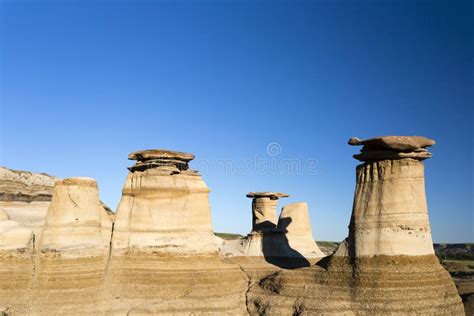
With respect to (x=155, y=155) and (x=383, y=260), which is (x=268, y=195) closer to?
(x=155, y=155)

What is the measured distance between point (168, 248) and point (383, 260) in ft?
30.5

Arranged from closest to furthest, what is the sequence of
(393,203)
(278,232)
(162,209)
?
(393,203) → (162,209) → (278,232)

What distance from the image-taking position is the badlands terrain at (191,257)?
18.7 m

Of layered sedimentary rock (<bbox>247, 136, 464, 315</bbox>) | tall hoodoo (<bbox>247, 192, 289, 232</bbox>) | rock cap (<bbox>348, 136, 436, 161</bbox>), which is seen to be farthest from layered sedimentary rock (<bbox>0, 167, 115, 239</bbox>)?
tall hoodoo (<bbox>247, 192, 289, 232</bbox>)

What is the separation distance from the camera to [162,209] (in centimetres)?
2230

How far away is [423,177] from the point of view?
19703 millimetres

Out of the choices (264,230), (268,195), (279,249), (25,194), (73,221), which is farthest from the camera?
(268,195)

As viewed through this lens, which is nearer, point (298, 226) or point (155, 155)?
point (155, 155)

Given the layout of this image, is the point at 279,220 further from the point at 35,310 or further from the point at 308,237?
the point at 35,310

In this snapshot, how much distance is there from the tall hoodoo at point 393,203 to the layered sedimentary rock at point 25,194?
15988 mm

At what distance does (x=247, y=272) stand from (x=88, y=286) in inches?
322

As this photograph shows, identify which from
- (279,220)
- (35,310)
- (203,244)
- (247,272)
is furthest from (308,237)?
(35,310)

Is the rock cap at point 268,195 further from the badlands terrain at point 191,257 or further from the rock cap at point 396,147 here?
the rock cap at point 396,147

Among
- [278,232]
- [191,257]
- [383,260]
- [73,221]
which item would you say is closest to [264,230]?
[278,232]
